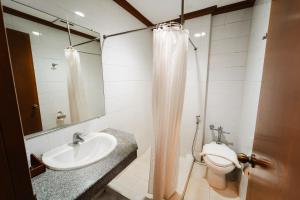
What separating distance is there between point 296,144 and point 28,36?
4.95 ft

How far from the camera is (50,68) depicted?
109 cm

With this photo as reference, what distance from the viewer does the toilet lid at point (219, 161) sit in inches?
64.1

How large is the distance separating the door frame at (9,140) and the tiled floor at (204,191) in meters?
1.77

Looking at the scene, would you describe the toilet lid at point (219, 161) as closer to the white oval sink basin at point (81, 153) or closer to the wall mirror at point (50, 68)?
the white oval sink basin at point (81, 153)

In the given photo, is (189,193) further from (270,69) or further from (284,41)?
(284,41)

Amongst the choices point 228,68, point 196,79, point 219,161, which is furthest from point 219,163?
point 228,68

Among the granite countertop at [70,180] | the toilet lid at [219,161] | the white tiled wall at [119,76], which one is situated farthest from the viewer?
the toilet lid at [219,161]

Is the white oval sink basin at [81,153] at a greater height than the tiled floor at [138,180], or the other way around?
the white oval sink basin at [81,153]

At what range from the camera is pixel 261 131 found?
0.65 m

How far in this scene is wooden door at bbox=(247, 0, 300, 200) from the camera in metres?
0.39

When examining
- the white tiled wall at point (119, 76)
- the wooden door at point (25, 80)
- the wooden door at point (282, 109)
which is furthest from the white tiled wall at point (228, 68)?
the wooden door at point (25, 80)

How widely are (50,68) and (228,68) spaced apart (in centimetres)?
218

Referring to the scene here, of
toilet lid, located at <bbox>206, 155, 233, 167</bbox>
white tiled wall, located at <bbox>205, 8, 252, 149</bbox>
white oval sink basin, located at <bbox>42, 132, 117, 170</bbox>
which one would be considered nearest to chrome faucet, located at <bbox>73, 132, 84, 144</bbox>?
white oval sink basin, located at <bbox>42, 132, 117, 170</bbox>

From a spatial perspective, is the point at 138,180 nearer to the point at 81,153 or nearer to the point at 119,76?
the point at 81,153
